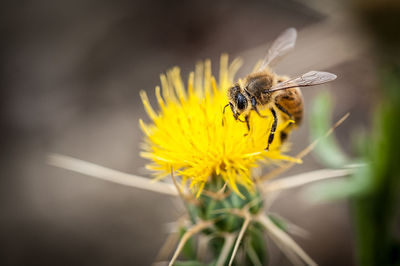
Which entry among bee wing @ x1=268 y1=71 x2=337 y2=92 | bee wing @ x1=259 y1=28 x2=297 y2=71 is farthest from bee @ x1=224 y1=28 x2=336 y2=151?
bee wing @ x1=259 y1=28 x2=297 y2=71

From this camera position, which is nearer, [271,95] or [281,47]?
[271,95]

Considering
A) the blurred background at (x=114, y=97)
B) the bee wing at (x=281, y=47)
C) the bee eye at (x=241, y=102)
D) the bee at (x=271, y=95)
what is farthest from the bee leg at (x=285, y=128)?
the blurred background at (x=114, y=97)

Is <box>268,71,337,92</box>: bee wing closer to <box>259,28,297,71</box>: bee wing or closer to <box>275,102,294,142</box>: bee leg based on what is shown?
<box>275,102,294,142</box>: bee leg

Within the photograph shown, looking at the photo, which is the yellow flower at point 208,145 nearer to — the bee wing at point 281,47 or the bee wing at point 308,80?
the bee wing at point 308,80

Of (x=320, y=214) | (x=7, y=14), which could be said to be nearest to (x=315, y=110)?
(x=320, y=214)

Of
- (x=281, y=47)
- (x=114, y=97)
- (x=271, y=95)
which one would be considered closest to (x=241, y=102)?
(x=271, y=95)

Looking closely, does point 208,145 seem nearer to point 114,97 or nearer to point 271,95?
point 271,95

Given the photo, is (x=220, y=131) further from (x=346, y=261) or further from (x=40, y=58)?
(x=40, y=58)
